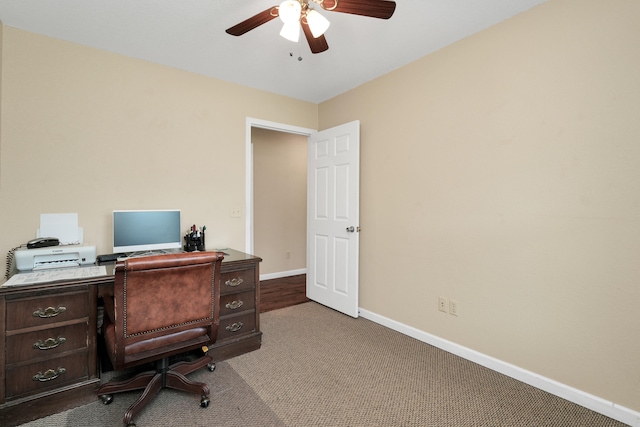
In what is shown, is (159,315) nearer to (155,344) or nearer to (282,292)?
(155,344)

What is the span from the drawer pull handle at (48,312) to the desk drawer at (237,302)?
0.97m

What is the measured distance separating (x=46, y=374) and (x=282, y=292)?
8.50 ft

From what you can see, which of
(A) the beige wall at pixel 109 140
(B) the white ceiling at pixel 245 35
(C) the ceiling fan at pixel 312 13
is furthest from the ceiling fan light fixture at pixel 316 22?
(A) the beige wall at pixel 109 140

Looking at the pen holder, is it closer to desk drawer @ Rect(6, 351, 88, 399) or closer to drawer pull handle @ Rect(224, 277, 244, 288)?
drawer pull handle @ Rect(224, 277, 244, 288)

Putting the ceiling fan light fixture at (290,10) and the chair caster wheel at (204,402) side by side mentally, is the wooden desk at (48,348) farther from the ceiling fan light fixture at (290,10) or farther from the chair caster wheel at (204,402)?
the ceiling fan light fixture at (290,10)

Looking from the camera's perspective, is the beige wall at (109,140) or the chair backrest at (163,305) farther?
the beige wall at (109,140)

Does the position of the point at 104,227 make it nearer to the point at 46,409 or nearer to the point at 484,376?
the point at 46,409

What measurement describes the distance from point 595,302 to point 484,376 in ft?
2.83

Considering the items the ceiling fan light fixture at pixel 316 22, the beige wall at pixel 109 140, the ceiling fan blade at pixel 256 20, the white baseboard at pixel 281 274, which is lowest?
the white baseboard at pixel 281 274

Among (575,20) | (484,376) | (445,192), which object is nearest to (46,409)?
(484,376)

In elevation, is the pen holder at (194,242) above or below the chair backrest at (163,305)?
above

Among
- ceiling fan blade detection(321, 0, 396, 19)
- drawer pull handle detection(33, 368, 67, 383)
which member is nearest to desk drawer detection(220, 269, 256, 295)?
drawer pull handle detection(33, 368, 67, 383)

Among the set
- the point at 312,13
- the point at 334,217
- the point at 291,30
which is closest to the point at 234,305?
the point at 334,217

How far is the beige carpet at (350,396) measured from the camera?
169 centimetres
